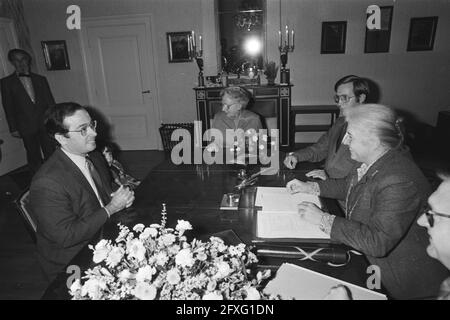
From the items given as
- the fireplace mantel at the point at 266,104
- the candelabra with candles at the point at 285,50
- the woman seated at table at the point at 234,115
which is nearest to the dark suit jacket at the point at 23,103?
the fireplace mantel at the point at 266,104

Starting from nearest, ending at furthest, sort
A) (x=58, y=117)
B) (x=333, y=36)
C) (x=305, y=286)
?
(x=305, y=286) < (x=58, y=117) < (x=333, y=36)

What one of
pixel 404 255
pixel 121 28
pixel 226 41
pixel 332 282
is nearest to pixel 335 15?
pixel 226 41

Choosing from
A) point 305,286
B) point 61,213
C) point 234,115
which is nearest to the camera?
point 305,286

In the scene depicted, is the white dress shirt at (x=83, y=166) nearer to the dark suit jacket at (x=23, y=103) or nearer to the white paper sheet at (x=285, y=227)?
the white paper sheet at (x=285, y=227)

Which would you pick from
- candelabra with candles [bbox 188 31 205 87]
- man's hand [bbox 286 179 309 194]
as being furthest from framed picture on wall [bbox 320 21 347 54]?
man's hand [bbox 286 179 309 194]

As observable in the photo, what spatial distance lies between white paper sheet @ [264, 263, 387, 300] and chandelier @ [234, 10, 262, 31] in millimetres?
5446

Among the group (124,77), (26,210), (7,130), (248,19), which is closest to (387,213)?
(26,210)

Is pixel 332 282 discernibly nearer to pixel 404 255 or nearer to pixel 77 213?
pixel 404 255

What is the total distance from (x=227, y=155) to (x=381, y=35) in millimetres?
4657

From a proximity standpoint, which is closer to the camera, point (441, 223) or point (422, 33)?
point (441, 223)

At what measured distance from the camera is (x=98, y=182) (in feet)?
7.01

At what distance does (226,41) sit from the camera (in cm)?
602

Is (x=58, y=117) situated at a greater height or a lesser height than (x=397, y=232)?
greater

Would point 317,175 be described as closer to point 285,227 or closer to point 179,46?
point 285,227
